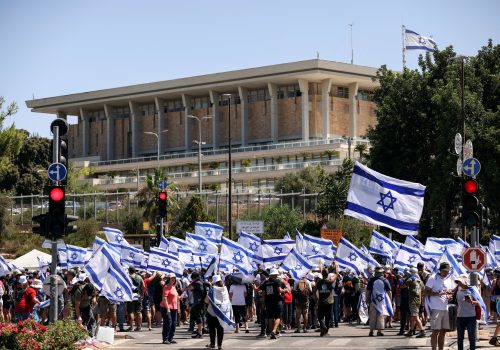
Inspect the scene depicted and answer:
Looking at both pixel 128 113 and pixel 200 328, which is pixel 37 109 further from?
pixel 200 328

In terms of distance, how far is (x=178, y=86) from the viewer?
4904 inches

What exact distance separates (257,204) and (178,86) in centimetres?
5057

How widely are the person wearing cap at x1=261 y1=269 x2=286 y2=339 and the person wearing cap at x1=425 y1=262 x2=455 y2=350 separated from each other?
574cm

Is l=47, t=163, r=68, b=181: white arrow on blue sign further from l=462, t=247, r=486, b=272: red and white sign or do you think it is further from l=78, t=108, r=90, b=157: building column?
l=78, t=108, r=90, b=157: building column

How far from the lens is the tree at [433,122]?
168 ft

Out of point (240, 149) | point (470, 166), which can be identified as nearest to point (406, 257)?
point (470, 166)

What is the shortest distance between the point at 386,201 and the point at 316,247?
14299mm

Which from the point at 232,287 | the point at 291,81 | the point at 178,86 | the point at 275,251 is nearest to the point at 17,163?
the point at 178,86

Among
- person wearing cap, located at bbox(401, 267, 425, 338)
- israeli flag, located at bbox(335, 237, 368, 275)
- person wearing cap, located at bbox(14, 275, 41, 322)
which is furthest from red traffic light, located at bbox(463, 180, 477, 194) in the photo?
person wearing cap, located at bbox(14, 275, 41, 322)

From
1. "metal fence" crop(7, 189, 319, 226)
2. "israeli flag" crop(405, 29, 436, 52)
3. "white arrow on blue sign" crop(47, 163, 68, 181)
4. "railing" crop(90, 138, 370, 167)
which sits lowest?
"white arrow on blue sign" crop(47, 163, 68, 181)

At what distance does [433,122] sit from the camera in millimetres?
55969

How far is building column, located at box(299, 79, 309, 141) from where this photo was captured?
11475 centimetres

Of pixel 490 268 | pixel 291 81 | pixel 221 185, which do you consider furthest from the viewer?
pixel 291 81

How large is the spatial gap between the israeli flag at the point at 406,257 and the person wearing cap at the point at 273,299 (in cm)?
596
